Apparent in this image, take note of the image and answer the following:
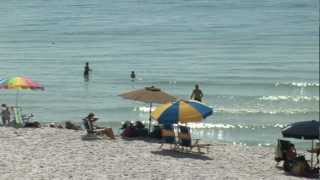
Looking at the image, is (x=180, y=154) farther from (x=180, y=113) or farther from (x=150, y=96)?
(x=150, y=96)

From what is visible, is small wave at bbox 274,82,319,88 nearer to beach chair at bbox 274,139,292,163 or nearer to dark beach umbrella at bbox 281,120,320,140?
beach chair at bbox 274,139,292,163

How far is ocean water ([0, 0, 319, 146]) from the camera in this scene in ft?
97.8

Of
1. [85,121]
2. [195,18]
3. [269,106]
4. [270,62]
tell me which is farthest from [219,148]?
[195,18]

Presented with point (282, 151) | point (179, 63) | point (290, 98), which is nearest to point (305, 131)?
point (282, 151)

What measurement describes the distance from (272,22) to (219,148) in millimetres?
58449

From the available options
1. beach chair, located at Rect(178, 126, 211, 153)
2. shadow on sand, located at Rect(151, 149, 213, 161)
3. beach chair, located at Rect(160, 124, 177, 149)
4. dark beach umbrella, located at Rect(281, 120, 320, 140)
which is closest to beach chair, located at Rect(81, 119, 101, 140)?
beach chair, located at Rect(160, 124, 177, 149)

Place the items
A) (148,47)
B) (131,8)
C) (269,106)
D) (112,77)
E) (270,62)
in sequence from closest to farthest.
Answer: (269,106), (112,77), (270,62), (148,47), (131,8)

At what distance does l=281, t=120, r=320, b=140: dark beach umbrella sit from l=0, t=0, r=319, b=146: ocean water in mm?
7519

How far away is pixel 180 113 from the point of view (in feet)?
60.1

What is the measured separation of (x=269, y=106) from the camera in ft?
103

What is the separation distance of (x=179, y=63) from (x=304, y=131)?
28.3 m

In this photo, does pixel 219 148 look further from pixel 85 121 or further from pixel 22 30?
pixel 22 30

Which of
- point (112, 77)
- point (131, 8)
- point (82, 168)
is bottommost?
point (82, 168)

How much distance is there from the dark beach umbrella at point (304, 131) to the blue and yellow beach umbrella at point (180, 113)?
2.18 m
